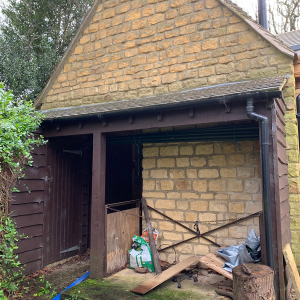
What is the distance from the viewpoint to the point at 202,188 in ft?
18.6

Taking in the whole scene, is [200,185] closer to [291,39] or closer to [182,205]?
[182,205]

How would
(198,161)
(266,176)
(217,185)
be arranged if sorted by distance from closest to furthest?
(266,176)
(217,185)
(198,161)

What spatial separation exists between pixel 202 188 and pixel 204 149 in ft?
2.54

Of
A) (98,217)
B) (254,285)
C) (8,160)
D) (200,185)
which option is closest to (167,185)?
(200,185)

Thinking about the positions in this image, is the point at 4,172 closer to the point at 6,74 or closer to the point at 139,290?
the point at 139,290

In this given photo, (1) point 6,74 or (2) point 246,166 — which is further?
(1) point 6,74

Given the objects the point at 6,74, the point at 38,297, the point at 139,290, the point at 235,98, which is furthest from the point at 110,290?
the point at 6,74

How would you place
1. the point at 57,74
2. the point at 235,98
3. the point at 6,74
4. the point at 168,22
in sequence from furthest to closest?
1. the point at 6,74
2. the point at 57,74
3. the point at 168,22
4. the point at 235,98

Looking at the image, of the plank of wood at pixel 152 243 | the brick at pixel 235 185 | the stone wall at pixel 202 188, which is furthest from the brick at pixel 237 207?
the plank of wood at pixel 152 243

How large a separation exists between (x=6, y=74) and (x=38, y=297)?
970 cm

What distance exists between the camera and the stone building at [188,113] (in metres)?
4.65

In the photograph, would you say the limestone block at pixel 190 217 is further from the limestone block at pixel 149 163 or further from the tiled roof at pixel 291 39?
the tiled roof at pixel 291 39

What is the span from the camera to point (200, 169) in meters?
5.73

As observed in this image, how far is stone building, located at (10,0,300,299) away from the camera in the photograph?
15.3 ft
